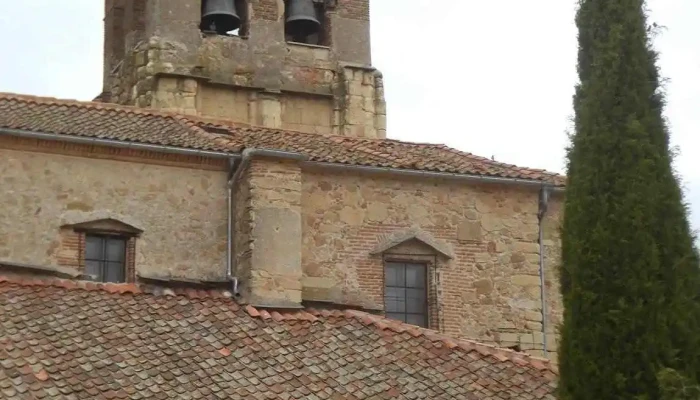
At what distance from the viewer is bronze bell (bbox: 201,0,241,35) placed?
77.8 feet

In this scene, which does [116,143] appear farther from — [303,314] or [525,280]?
[525,280]

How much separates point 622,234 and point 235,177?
23.6ft

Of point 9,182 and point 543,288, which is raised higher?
point 9,182

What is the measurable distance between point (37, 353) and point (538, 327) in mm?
7544

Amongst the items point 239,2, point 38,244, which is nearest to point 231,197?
point 38,244

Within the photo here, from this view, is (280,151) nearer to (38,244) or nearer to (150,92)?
(38,244)

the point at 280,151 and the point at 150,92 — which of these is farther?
the point at 150,92

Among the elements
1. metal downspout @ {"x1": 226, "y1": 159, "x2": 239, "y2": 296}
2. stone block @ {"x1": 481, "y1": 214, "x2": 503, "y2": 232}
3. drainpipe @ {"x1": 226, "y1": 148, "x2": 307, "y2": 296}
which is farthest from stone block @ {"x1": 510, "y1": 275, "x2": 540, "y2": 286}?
metal downspout @ {"x1": 226, "y1": 159, "x2": 239, "y2": 296}

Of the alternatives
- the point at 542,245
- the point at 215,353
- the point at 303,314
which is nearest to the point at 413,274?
the point at 542,245

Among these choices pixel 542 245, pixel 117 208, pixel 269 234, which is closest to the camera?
pixel 269 234

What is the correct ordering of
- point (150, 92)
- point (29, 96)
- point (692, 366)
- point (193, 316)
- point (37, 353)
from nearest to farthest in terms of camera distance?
point (692, 366)
point (37, 353)
point (193, 316)
point (29, 96)
point (150, 92)

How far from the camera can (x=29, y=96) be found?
19625 mm

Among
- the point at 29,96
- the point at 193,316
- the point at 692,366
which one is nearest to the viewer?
the point at 692,366

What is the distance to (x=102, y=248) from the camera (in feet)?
60.2
